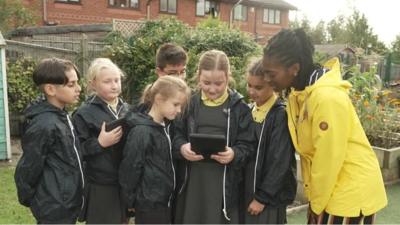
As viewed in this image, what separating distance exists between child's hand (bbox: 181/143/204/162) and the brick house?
15.2m

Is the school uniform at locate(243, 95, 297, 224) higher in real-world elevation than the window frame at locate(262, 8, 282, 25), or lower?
lower

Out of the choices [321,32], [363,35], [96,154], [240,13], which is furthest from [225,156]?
[321,32]

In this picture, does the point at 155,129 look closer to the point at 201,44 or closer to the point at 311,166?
the point at 311,166

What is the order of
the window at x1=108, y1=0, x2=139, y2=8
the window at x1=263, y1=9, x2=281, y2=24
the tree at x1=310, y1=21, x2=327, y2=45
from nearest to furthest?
the window at x1=108, y1=0, x2=139, y2=8 < the window at x1=263, y1=9, x2=281, y2=24 < the tree at x1=310, y1=21, x2=327, y2=45

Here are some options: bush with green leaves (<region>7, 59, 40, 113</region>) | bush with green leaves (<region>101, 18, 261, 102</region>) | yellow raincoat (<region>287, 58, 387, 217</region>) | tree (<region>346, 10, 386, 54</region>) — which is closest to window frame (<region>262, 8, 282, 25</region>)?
tree (<region>346, 10, 386, 54</region>)

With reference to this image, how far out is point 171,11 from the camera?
85.5 feet

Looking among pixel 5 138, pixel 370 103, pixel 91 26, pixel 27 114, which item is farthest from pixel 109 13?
pixel 27 114

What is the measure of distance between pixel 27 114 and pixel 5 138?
4781 mm

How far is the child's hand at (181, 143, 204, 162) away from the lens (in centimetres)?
280

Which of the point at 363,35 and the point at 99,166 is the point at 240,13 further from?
the point at 99,166

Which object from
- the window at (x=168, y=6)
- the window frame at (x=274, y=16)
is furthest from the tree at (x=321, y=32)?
the window at (x=168, y=6)

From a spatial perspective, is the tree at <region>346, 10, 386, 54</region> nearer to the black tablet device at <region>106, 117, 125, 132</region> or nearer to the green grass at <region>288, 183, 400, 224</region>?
the green grass at <region>288, 183, 400, 224</region>

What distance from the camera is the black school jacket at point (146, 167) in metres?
2.86

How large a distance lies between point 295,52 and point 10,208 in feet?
12.9
